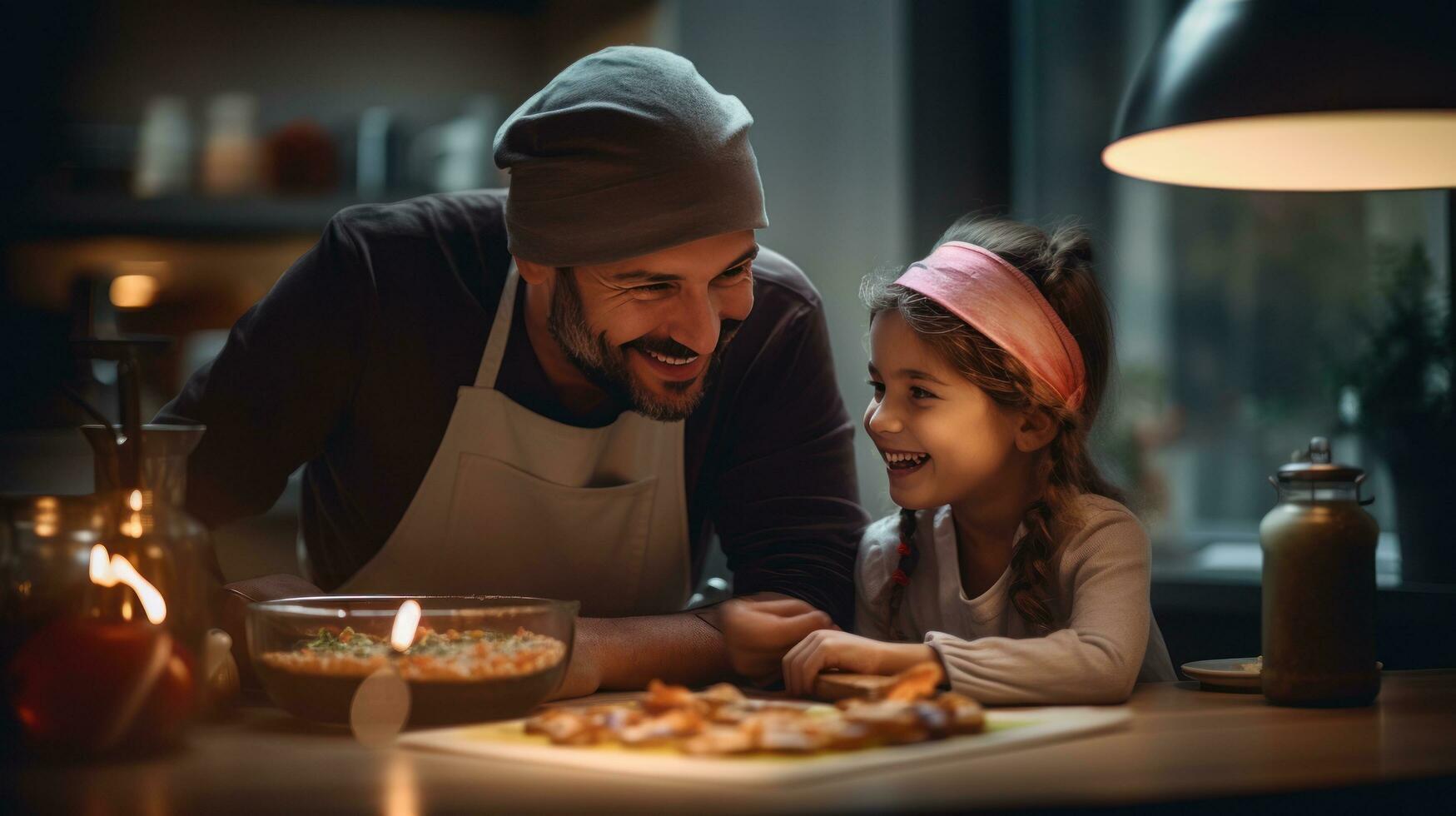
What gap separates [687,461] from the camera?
1.57m

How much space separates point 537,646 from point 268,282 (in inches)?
93.3

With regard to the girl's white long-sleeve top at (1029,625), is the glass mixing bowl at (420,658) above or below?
above

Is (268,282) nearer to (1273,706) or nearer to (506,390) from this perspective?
(506,390)

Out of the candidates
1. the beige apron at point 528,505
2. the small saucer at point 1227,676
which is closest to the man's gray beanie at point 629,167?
the beige apron at point 528,505

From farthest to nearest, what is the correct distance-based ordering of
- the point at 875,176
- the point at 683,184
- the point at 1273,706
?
1. the point at 875,176
2. the point at 683,184
3. the point at 1273,706

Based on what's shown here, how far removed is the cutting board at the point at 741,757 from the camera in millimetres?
801

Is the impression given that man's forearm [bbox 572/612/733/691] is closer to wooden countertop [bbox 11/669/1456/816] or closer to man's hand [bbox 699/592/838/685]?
man's hand [bbox 699/592/838/685]

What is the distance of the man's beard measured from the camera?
142cm

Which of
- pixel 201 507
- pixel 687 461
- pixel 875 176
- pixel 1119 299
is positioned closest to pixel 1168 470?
pixel 1119 299

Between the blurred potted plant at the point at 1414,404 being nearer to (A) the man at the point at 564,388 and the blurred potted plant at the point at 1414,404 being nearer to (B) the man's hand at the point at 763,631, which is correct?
(A) the man at the point at 564,388

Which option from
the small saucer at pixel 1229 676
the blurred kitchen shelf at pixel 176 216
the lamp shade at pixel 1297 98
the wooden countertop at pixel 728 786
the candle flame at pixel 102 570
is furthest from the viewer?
the blurred kitchen shelf at pixel 176 216

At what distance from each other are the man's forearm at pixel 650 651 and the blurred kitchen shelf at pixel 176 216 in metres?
1.94

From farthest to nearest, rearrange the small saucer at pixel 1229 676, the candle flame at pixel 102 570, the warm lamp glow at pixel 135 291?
the warm lamp glow at pixel 135 291, the small saucer at pixel 1229 676, the candle flame at pixel 102 570

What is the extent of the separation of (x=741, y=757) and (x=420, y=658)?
0.25 meters
